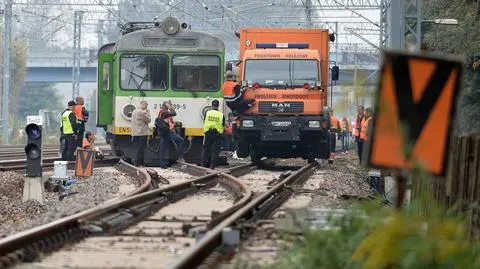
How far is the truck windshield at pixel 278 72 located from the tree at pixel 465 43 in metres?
3.74

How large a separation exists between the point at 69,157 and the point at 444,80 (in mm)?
20350

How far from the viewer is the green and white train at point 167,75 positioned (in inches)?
1011

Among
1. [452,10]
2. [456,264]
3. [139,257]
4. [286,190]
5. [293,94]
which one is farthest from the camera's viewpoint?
[452,10]

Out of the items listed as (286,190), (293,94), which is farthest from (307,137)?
(286,190)

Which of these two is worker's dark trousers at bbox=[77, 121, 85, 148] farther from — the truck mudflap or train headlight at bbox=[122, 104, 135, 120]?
the truck mudflap

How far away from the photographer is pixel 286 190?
16391 millimetres

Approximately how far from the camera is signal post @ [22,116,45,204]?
696 inches

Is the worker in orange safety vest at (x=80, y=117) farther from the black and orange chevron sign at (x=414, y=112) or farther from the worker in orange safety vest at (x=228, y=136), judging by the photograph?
the black and orange chevron sign at (x=414, y=112)

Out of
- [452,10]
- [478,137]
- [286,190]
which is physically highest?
[452,10]

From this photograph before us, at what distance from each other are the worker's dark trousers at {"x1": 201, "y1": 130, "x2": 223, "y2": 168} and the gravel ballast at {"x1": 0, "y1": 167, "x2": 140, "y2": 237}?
2284 millimetres

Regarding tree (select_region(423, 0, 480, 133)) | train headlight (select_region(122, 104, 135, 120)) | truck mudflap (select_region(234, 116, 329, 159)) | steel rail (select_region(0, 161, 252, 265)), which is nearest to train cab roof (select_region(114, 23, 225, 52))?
train headlight (select_region(122, 104, 135, 120))

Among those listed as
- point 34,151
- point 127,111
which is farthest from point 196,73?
point 34,151

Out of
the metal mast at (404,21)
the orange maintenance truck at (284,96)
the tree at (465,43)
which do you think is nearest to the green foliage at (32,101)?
the tree at (465,43)

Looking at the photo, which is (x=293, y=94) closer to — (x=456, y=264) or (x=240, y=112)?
(x=240, y=112)
